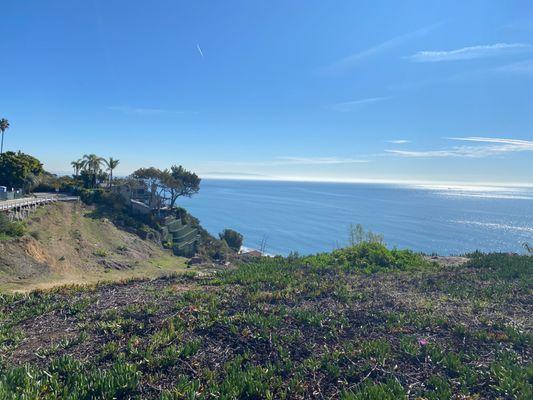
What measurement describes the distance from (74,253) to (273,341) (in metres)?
24.8

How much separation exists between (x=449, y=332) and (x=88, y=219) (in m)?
37.4

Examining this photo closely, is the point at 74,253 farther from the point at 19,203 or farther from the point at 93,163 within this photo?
the point at 93,163

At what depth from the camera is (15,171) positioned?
136 ft

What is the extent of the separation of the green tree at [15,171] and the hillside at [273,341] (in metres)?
36.3

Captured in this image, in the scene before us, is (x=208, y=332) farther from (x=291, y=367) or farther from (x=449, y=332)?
(x=449, y=332)

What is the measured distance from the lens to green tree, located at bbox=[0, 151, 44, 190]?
41.3 meters

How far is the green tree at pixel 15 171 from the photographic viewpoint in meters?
41.3

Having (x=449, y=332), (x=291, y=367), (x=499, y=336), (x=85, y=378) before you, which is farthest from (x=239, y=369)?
(x=499, y=336)

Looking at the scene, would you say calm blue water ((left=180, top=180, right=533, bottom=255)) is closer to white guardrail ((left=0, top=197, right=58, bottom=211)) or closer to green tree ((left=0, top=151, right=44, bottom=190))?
green tree ((left=0, top=151, right=44, bottom=190))

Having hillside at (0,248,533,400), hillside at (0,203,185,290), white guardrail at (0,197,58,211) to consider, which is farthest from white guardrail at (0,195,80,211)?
hillside at (0,248,533,400)

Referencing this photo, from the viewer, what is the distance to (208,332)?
8.55 meters

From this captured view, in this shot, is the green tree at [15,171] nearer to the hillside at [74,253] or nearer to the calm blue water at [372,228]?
the hillside at [74,253]

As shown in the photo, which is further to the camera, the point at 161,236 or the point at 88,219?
the point at 161,236

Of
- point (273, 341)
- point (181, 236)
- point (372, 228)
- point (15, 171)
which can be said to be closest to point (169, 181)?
point (181, 236)
